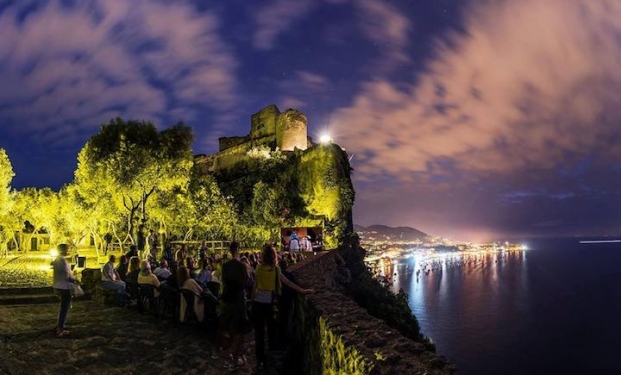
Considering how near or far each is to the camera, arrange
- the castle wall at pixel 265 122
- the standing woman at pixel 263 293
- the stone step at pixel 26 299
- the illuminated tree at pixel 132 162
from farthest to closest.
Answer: the castle wall at pixel 265 122 < the illuminated tree at pixel 132 162 < the stone step at pixel 26 299 < the standing woman at pixel 263 293

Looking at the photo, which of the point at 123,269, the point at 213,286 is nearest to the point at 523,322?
the point at 123,269

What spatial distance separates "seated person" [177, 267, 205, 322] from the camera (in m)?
8.53

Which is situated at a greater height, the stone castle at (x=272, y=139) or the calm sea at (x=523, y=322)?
the stone castle at (x=272, y=139)

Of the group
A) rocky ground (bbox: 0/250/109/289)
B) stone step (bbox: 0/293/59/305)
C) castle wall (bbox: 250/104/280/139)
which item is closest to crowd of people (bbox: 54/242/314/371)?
stone step (bbox: 0/293/59/305)

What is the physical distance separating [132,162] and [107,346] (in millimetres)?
15295

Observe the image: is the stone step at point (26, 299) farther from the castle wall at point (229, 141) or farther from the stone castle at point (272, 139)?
the castle wall at point (229, 141)

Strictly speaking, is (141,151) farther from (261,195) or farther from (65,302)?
(261,195)

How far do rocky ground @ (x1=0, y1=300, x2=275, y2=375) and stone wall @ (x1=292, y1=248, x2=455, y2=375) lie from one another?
97 centimetres

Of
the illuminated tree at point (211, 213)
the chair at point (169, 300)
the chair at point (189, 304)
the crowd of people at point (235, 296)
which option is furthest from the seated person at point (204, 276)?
the illuminated tree at point (211, 213)

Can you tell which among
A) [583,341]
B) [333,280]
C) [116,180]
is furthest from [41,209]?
[583,341]

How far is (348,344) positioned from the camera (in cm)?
464

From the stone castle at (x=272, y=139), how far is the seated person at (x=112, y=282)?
42713 mm

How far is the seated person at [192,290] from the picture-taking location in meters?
8.53

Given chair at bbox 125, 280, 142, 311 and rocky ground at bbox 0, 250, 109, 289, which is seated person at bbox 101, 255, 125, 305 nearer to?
chair at bbox 125, 280, 142, 311
